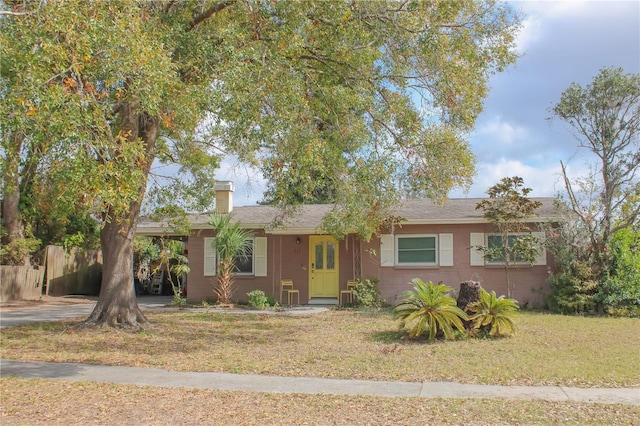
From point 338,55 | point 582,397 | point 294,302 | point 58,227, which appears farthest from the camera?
point 58,227

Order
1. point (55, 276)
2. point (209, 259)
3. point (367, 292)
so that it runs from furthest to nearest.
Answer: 1. point (55, 276)
2. point (209, 259)
3. point (367, 292)

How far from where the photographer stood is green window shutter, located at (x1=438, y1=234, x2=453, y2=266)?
18.7 meters

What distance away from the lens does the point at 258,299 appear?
18547 mm

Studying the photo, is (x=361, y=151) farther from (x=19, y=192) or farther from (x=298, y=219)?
(x=19, y=192)

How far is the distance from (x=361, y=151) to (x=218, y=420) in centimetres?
698

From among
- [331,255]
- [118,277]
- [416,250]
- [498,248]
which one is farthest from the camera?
[331,255]

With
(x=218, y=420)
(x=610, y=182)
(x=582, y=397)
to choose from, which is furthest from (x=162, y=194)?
(x=610, y=182)

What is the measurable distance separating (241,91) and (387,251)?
10663 millimetres

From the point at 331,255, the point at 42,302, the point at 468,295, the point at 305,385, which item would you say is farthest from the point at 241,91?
the point at 42,302

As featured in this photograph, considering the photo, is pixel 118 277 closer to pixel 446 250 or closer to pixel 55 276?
pixel 446 250

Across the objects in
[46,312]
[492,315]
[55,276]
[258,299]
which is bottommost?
[46,312]

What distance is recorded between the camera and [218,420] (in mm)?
6367

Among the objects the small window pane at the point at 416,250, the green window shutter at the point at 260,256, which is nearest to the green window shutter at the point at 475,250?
the small window pane at the point at 416,250

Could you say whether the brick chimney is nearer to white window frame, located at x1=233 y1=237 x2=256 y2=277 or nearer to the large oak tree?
white window frame, located at x1=233 y1=237 x2=256 y2=277
